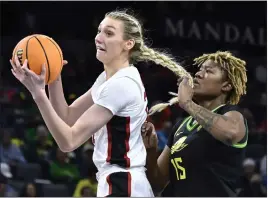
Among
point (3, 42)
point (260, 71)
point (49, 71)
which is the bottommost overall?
point (260, 71)

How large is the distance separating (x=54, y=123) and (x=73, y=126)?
0.14m

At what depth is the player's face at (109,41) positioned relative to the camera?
3818 mm

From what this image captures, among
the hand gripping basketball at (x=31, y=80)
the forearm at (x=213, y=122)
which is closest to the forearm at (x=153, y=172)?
the forearm at (x=213, y=122)

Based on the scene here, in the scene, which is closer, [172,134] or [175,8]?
[172,134]

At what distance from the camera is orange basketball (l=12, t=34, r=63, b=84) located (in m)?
3.60

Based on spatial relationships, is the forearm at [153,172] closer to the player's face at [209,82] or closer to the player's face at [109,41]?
the player's face at [209,82]

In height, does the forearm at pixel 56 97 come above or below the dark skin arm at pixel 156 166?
above

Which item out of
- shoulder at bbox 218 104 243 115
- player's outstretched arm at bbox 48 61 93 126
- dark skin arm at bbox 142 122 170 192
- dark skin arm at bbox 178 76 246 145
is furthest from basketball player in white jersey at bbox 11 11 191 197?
shoulder at bbox 218 104 243 115

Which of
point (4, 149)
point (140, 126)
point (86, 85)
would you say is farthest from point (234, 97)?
point (86, 85)

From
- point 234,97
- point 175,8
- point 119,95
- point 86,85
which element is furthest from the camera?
point 175,8

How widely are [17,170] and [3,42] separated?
4122 millimetres

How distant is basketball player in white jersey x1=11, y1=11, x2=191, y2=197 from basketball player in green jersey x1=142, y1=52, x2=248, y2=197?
13.7 inches

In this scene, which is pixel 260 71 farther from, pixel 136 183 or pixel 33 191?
pixel 136 183

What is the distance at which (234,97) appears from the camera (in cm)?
441
